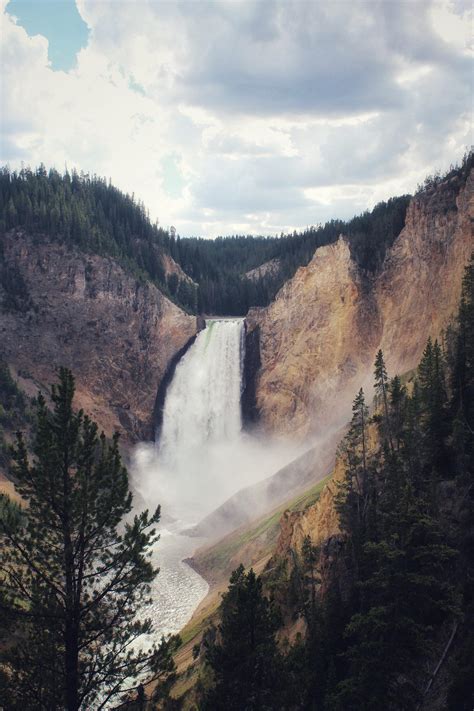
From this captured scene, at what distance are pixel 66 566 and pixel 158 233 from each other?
138 m

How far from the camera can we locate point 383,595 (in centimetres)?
2428

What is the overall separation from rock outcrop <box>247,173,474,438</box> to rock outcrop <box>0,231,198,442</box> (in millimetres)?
18877

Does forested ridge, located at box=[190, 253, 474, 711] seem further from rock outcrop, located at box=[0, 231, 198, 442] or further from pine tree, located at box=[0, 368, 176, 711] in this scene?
rock outcrop, located at box=[0, 231, 198, 442]

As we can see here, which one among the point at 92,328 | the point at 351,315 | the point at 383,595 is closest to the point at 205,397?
the point at 92,328

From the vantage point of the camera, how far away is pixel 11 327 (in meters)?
91.1

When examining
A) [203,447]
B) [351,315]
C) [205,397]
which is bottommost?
[203,447]

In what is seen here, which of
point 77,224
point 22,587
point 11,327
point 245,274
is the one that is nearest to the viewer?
point 22,587

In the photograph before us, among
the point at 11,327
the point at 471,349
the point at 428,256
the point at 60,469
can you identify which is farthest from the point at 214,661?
the point at 11,327

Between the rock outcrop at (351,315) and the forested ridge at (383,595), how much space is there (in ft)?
65.9

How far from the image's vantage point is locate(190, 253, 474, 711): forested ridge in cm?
2025

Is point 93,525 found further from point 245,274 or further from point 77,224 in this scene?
point 245,274

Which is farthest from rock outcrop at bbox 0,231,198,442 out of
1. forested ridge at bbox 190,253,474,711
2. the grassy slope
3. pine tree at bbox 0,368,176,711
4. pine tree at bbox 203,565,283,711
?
pine tree at bbox 0,368,176,711

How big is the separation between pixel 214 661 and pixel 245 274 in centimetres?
14665

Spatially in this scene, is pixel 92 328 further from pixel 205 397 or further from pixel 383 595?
pixel 383 595
